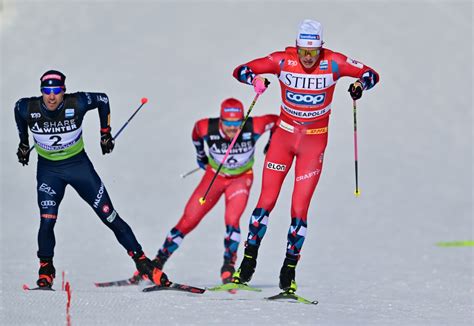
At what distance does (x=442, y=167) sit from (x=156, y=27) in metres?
7.72

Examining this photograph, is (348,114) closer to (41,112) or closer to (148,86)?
(148,86)

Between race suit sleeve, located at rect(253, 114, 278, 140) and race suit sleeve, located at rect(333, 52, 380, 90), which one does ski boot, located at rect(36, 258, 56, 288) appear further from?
race suit sleeve, located at rect(333, 52, 380, 90)

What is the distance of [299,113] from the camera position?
32.2ft

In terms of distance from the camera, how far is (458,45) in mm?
24328

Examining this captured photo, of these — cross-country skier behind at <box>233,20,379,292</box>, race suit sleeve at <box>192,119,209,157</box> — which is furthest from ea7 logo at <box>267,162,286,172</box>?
race suit sleeve at <box>192,119,209,157</box>

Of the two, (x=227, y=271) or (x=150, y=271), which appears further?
(x=227, y=271)

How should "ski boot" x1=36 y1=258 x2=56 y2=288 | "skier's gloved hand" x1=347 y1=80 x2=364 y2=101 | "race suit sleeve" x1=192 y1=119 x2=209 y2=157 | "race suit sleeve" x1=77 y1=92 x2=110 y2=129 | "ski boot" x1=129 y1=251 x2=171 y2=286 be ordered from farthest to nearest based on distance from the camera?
"race suit sleeve" x1=192 y1=119 x2=209 y2=157 < "ski boot" x1=129 y1=251 x2=171 y2=286 < "ski boot" x1=36 y1=258 x2=56 y2=288 < "race suit sleeve" x1=77 y1=92 x2=110 y2=129 < "skier's gloved hand" x1=347 y1=80 x2=364 y2=101

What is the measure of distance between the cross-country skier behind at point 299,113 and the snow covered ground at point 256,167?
68 centimetres

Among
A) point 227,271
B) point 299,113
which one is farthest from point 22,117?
point 227,271

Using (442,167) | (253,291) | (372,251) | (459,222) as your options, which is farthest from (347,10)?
(253,291)

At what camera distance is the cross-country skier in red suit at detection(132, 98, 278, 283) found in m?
12.1

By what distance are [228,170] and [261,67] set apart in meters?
2.69

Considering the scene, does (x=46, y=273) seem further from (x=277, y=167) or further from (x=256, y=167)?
(x=256, y=167)

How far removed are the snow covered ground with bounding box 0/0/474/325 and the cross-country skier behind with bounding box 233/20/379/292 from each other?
68 cm
